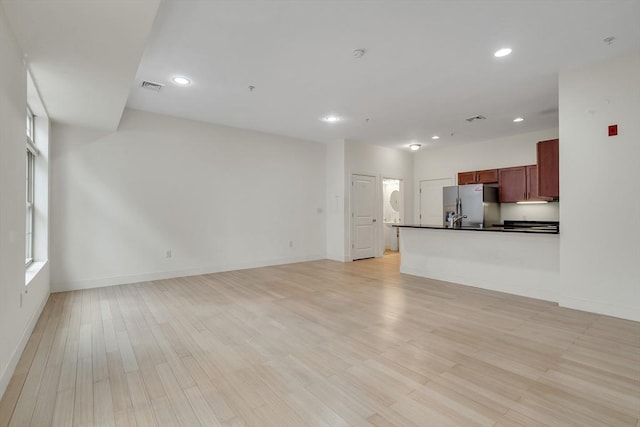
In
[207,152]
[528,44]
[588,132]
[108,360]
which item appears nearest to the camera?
[108,360]

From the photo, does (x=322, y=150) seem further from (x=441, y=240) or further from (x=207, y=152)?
(x=441, y=240)

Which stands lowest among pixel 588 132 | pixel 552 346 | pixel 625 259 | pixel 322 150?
pixel 552 346

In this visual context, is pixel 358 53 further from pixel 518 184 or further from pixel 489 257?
pixel 518 184

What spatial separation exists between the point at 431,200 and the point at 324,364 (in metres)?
6.83

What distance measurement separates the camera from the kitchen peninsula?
4.08 m

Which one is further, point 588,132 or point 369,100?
point 369,100

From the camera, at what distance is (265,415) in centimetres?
176

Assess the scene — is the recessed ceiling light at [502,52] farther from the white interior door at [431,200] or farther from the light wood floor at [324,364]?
the white interior door at [431,200]

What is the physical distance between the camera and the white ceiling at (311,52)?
2367mm

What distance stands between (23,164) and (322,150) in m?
5.61

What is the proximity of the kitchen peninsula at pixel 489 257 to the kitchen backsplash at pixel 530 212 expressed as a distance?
192cm

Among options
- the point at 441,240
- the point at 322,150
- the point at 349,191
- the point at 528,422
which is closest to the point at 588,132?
the point at 441,240

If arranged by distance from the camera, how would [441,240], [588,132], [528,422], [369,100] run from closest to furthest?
1. [528,422]
2. [588,132]
3. [369,100]
4. [441,240]

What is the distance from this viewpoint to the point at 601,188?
A: 11.3ft
